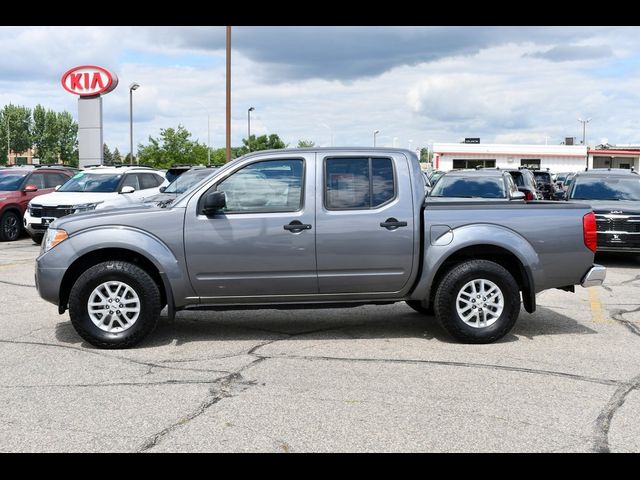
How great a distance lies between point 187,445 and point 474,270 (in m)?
3.59

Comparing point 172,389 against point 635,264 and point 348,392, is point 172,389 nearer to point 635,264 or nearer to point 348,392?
point 348,392

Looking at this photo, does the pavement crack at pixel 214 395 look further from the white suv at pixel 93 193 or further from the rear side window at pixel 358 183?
the white suv at pixel 93 193

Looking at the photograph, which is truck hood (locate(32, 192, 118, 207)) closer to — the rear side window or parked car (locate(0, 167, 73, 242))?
parked car (locate(0, 167, 73, 242))

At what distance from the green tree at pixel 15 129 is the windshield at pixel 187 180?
117 meters

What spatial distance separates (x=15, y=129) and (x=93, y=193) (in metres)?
118

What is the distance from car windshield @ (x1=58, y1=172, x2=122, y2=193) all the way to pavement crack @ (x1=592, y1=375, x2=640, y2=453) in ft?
44.4

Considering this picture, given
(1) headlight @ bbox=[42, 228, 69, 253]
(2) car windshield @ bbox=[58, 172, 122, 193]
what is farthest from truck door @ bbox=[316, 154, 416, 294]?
(2) car windshield @ bbox=[58, 172, 122, 193]

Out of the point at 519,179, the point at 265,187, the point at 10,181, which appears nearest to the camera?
the point at 265,187

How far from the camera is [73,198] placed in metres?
16.3

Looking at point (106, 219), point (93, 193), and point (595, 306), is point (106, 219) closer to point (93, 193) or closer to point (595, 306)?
point (595, 306)

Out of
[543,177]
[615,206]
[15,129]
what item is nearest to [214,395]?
[615,206]

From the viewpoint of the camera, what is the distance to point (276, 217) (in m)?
6.74

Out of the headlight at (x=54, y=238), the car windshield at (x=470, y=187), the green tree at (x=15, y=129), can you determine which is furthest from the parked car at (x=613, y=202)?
the green tree at (x=15, y=129)

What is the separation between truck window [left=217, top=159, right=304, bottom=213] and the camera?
22.3ft
